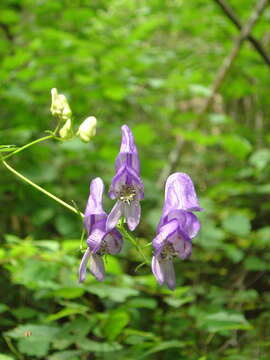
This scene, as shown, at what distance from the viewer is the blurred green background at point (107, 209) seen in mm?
1994

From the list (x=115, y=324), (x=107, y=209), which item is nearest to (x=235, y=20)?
(x=107, y=209)

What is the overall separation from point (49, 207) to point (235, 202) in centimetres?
165

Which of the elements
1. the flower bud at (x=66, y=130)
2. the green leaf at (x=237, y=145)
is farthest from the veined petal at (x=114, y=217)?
the green leaf at (x=237, y=145)

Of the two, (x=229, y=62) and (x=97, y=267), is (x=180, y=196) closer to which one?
(x=97, y=267)

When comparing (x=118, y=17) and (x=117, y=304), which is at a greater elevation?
(x=118, y=17)

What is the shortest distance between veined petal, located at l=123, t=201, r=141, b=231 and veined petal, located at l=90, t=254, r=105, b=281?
0.13 m

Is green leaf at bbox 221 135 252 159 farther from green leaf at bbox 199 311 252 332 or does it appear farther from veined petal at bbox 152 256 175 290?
veined petal at bbox 152 256 175 290

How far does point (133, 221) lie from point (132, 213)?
2cm

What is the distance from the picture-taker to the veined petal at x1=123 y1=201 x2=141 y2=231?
1141 mm

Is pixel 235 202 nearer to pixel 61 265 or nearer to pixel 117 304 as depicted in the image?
pixel 117 304

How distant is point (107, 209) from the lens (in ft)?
11.0

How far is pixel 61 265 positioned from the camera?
2.04 m

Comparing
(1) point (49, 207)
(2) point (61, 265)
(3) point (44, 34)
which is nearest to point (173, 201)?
(2) point (61, 265)

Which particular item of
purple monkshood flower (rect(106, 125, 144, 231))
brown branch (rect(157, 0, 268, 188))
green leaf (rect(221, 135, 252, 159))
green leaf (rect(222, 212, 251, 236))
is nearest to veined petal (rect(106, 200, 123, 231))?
purple monkshood flower (rect(106, 125, 144, 231))
